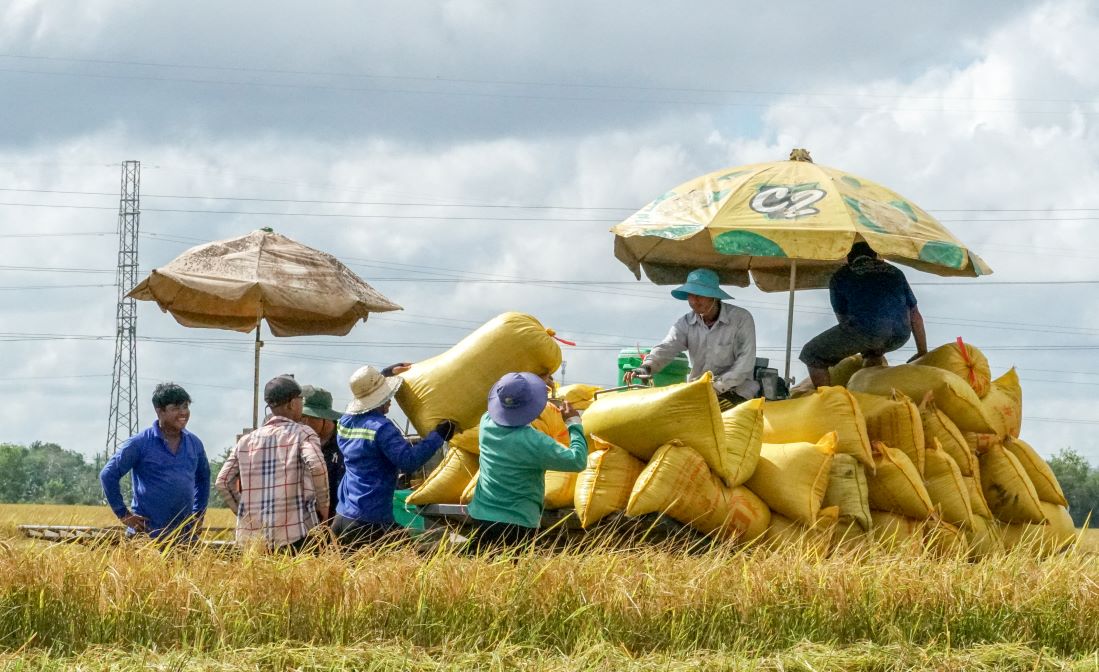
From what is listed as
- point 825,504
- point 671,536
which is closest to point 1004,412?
point 825,504

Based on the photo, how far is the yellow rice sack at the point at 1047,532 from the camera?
868 centimetres

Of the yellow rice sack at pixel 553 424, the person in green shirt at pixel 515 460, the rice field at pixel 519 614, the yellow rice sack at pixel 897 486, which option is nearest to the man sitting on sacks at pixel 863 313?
the yellow rice sack at pixel 897 486

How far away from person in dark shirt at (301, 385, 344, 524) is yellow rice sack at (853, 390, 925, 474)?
314 centimetres

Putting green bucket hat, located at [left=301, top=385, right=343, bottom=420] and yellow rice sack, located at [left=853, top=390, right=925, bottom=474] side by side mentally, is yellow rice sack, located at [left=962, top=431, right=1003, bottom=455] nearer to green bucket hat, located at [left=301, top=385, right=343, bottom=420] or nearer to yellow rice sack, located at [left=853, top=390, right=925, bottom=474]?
yellow rice sack, located at [left=853, top=390, right=925, bottom=474]

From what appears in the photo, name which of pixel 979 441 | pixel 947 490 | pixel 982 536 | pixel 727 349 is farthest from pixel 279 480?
pixel 979 441

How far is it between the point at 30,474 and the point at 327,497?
6506 cm

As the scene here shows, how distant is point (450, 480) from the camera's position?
7.85 m

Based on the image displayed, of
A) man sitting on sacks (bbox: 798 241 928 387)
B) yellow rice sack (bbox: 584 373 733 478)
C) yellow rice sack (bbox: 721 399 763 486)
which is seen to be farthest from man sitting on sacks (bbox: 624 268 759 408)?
man sitting on sacks (bbox: 798 241 928 387)

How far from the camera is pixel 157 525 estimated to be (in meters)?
7.37

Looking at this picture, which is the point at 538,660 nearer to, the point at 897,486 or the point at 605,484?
the point at 605,484

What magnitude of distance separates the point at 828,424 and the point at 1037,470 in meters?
2.16

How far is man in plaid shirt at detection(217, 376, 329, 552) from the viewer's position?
22.1 feet

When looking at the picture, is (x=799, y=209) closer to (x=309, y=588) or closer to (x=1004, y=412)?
(x=1004, y=412)

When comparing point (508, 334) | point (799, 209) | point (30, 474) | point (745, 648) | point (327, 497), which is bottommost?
point (30, 474)
